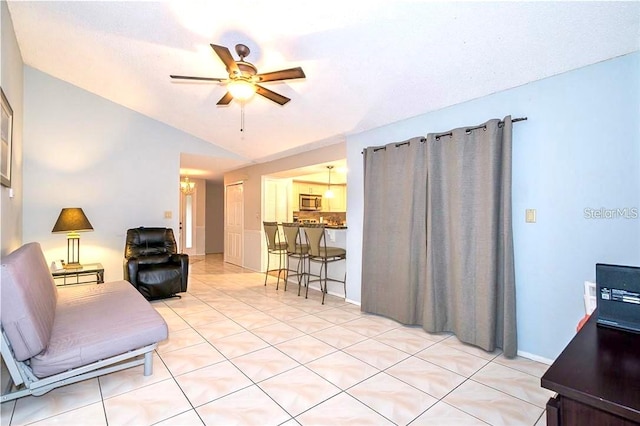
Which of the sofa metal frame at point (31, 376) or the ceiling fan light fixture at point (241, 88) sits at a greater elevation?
the ceiling fan light fixture at point (241, 88)

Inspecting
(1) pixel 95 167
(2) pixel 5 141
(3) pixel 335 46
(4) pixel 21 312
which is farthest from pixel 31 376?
(1) pixel 95 167

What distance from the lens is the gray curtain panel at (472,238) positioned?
8.36 feet

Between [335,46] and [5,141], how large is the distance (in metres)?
2.90

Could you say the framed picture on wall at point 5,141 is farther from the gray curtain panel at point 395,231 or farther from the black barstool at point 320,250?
the gray curtain panel at point 395,231

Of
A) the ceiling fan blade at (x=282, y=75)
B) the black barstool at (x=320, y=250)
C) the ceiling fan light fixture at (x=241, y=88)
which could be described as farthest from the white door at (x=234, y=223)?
the ceiling fan blade at (x=282, y=75)

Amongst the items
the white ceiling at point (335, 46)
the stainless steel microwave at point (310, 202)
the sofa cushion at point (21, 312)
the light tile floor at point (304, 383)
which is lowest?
the light tile floor at point (304, 383)

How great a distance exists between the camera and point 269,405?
1882 millimetres

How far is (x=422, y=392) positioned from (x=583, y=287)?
4.78 ft

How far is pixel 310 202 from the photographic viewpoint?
7961mm

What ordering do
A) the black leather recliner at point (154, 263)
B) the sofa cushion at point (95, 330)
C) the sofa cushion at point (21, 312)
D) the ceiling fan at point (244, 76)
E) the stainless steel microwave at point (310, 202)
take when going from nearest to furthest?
the sofa cushion at point (21, 312)
the sofa cushion at point (95, 330)
the ceiling fan at point (244, 76)
the black leather recliner at point (154, 263)
the stainless steel microwave at point (310, 202)

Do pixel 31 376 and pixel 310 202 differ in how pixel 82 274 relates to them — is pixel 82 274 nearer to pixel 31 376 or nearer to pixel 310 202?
pixel 31 376

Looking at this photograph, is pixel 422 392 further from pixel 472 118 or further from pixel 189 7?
pixel 189 7

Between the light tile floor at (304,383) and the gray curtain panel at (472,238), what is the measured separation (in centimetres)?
26

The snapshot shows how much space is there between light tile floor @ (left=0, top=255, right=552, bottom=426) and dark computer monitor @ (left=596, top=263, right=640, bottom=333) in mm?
804
